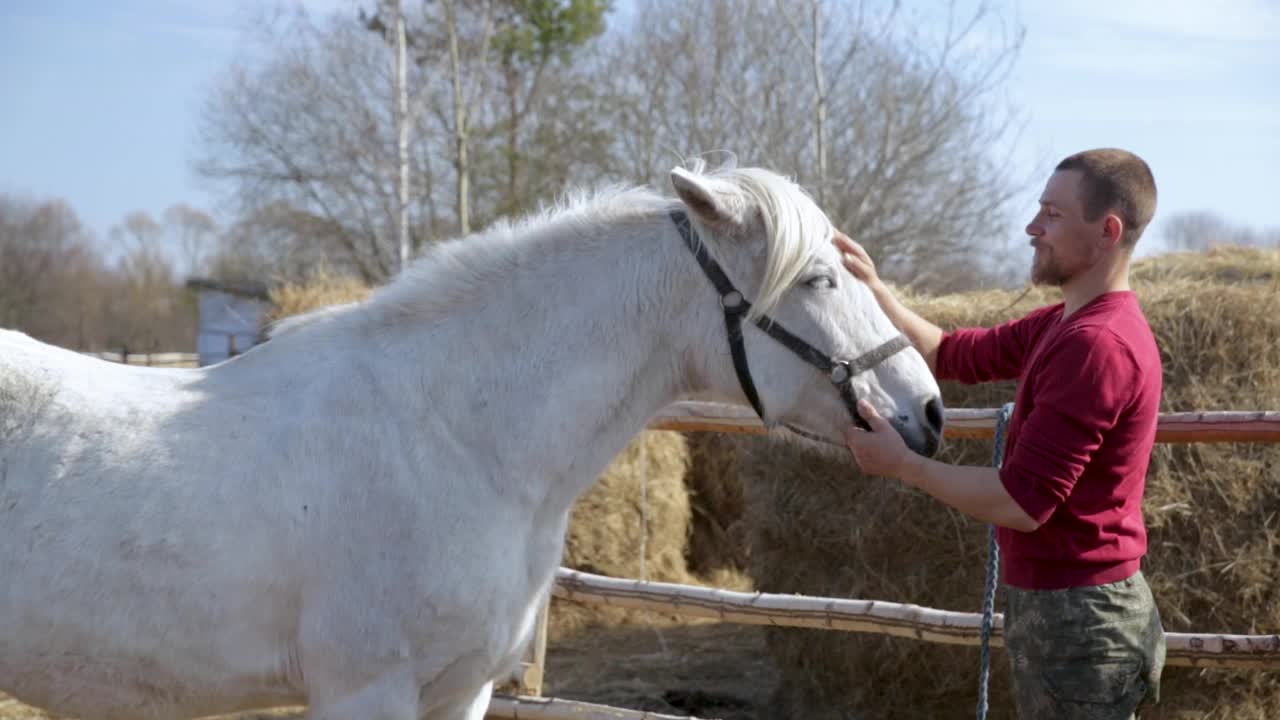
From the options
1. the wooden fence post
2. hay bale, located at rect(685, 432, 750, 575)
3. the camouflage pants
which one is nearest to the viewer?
the camouflage pants

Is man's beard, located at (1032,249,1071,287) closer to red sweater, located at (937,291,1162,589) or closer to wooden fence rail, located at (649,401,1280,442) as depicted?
red sweater, located at (937,291,1162,589)

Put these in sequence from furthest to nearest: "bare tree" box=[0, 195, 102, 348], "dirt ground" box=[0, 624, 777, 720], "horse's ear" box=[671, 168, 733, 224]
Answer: "bare tree" box=[0, 195, 102, 348] < "dirt ground" box=[0, 624, 777, 720] < "horse's ear" box=[671, 168, 733, 224]

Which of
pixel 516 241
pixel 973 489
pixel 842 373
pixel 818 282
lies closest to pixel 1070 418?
pixel 973 489

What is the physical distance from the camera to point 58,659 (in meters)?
2.46

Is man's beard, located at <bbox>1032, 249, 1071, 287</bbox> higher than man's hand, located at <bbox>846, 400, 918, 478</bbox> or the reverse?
higher

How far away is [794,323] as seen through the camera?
2627 millimetres

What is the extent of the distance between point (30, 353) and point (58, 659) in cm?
80

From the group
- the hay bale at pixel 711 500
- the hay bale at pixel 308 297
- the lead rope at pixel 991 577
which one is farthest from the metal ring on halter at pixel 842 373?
the hay bale at pixel 308 297

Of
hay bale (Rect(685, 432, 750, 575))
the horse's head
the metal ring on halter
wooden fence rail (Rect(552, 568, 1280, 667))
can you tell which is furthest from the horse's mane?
hay bale (Rect(685, 432, 750, 575))

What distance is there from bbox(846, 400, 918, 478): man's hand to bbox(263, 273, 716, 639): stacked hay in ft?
18.4

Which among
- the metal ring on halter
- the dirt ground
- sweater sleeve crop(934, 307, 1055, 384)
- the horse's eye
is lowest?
the dirt ground

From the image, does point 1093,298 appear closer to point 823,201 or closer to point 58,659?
point 58,659

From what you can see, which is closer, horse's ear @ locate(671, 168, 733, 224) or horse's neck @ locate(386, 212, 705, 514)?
horse's ear @ locate(671, 168, 733, 224)

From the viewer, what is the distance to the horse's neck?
105 inches
